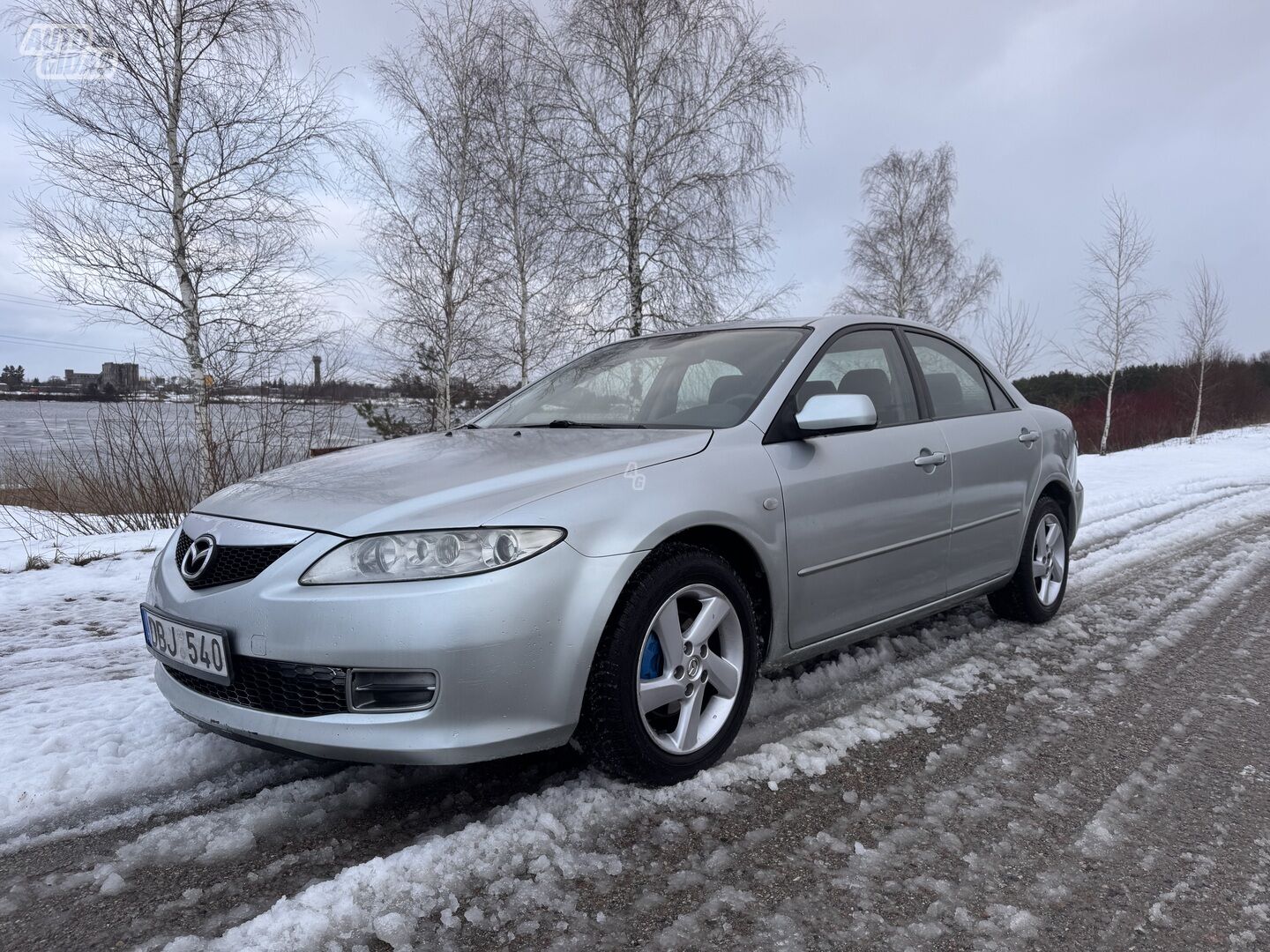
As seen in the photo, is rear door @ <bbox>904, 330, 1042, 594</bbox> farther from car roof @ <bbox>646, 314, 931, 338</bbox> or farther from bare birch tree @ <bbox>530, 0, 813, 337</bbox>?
bare birch tree @ <bbox>530, 0, 813, 337</bbox>

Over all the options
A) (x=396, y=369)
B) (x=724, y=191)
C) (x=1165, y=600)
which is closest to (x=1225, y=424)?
(x=724, y=191)

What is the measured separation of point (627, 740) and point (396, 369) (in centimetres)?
1590

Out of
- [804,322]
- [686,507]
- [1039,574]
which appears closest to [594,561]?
[686,507]

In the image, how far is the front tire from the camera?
2203 millimetres

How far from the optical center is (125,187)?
29.3 feet

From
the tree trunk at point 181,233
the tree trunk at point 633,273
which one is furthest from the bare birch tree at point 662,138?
the tree trunk at point 181,233

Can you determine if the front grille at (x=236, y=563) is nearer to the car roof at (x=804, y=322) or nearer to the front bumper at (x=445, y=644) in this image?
the front bumper at (x=445, y=644)

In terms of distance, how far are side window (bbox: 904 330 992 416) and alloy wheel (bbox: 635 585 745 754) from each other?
1.70 meters

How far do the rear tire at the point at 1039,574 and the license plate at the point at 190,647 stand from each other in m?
3.59

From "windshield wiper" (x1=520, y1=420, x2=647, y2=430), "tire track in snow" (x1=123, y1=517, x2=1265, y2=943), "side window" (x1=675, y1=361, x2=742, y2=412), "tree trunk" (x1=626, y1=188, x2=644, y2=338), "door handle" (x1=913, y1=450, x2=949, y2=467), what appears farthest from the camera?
"tree trunk" (x1=626, y1=188, x2=644, y2=338)

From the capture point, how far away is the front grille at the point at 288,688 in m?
2.03

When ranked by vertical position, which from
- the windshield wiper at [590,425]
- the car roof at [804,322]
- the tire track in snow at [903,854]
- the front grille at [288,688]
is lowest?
the tire track in snow at [903,854]

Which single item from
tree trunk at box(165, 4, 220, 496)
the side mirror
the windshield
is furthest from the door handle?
tree trunk at box(165, 4, 220, 496)

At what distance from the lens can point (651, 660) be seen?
2381 millimetres
